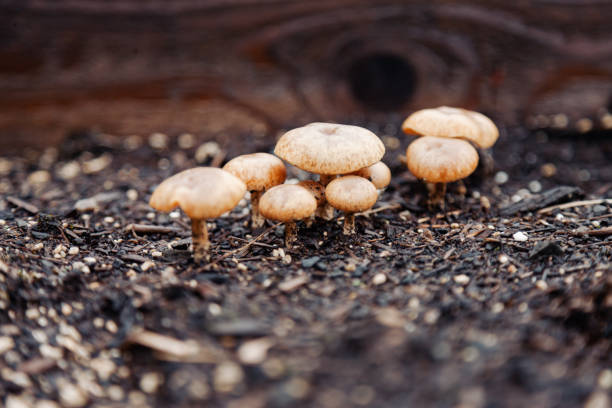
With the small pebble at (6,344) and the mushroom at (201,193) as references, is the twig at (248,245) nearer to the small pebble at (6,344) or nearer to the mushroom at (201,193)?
the mushroom at (201,193)

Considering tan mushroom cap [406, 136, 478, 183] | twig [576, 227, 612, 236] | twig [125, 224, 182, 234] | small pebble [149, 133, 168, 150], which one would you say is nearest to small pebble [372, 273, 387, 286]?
tan mushroom cap [406, 136, 478, 183]

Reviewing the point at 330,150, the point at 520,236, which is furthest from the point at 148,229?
the point at 520,236

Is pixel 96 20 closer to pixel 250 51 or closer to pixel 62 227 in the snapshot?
pixel 250 51

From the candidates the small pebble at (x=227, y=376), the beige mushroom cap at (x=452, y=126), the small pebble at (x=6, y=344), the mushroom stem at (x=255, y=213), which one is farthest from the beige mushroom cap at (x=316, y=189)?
the small pebble at (x=6, y=344)

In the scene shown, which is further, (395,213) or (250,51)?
(250,51)

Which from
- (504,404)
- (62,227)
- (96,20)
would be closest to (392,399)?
(504,404)

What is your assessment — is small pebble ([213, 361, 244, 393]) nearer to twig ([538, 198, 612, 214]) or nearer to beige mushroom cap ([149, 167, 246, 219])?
beige mushroom cap ([149, 167, 246, 219])
